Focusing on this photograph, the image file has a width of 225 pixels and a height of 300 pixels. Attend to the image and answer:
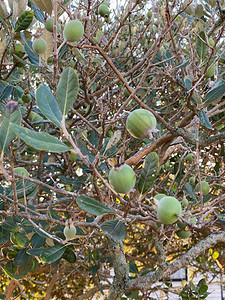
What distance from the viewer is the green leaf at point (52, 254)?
133 cm

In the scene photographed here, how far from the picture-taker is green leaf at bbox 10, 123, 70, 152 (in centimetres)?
82

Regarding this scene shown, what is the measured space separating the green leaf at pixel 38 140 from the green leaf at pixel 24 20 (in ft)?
2.95

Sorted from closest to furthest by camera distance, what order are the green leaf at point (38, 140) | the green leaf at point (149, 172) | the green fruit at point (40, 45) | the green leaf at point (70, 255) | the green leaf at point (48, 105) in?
the green leaf at point (38, 140)
the green leaf at point (48, 105)
the green leaf at point (149, 172)
the green fruit at point (40, 45)
the green leaf at point (70, 255)

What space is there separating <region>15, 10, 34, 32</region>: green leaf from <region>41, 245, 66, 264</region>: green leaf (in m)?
0.99

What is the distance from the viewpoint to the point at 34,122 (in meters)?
2.10

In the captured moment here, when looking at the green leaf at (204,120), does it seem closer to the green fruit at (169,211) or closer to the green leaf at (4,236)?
the green fruit at (169,211)

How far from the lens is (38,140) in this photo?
0.87m

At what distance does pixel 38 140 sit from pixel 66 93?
7.0 inches

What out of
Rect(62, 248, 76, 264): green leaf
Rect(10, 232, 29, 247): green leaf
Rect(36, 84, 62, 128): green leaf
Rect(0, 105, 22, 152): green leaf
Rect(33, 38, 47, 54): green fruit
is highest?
Rect(33, 38, 47, 54): green fruit

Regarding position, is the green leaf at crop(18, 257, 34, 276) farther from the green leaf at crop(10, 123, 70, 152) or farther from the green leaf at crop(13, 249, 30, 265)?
the green leaf at crop(10, 123, 70, 152)

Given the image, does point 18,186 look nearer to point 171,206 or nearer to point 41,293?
point 171,206

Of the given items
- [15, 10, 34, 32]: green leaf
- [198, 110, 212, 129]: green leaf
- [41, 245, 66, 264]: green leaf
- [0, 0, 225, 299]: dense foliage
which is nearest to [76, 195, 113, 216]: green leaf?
[0, 0, 225, 299]: dense foliage

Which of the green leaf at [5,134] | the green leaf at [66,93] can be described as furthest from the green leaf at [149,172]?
the green leaf at [5,134]

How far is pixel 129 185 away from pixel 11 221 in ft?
2.36
